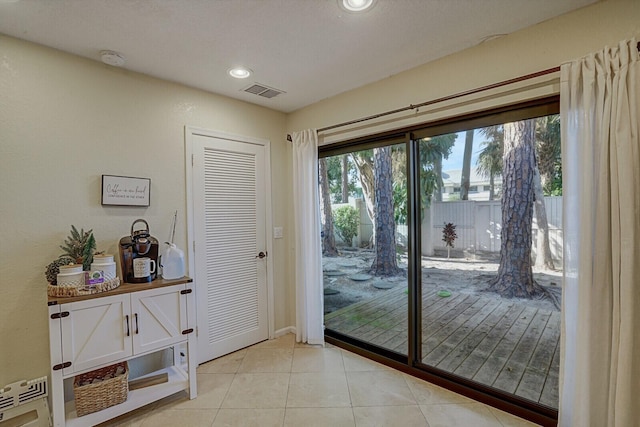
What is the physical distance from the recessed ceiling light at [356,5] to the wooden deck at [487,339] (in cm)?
212

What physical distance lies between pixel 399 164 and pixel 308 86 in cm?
108

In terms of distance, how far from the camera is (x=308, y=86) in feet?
8.79

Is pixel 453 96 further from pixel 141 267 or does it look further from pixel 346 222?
pixel 141 267

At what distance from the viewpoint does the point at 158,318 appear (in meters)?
2.05

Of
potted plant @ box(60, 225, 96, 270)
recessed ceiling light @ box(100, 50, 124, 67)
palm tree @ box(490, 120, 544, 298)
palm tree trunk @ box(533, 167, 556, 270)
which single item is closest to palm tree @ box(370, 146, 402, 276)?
palm tree @ box(490, 120, 544, 298)

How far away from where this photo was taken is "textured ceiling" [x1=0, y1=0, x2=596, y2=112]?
1.63 meters

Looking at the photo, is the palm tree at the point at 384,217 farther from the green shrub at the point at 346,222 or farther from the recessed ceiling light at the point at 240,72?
the recessed ceiling light at the point at 240,72

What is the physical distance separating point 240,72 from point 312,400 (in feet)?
8.48

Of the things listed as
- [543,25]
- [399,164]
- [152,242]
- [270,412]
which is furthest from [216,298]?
[543,25]

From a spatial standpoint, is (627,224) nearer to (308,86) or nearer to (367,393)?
(367,393)

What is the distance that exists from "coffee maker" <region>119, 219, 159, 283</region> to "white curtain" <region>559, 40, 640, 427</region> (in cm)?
269

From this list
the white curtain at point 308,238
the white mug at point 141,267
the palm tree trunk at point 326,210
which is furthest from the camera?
the palm tree trunk at point 326,210

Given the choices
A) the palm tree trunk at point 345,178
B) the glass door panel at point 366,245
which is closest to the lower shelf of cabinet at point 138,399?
the glass door panel at point 366,245

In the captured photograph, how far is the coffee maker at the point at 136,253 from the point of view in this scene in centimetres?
208
